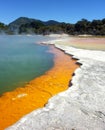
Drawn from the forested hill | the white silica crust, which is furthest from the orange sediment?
the forested hill

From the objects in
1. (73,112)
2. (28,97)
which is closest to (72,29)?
(28,97)

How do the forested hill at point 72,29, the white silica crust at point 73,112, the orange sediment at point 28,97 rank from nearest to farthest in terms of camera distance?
the white silica crust at point 73,112 < the orange sediment at point 28,97 < the forested hill at point 72,29

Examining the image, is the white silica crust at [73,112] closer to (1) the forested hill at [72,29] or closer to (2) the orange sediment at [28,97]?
(2) the orange sediment at [28,97]

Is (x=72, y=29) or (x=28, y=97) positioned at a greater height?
(x=72, y=29)

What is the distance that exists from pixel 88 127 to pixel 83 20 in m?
94.6

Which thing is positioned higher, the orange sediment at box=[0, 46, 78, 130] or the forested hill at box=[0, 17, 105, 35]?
the forested hill at box=[0, 17, 105, 35]

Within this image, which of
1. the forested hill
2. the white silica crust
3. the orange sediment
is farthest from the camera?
Answer: the forested hill

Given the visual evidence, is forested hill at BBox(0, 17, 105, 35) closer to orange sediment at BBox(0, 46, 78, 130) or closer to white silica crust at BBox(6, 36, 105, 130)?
orange sediment at BBox(0, 46, 78, 130)

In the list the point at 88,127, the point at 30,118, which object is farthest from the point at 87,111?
the point at 30,118

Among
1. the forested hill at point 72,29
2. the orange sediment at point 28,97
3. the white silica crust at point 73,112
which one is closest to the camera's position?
the white silica crust at point 73,112

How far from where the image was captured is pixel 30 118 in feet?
17.7

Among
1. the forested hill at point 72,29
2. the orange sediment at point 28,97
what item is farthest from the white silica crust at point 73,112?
the forested hill at point 72,29

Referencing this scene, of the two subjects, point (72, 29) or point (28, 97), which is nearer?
point (28, 97)

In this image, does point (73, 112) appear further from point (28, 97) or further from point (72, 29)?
point (72, 29)
